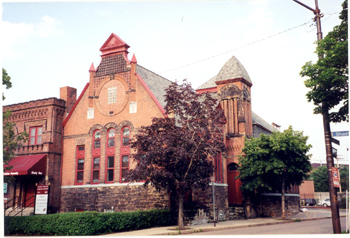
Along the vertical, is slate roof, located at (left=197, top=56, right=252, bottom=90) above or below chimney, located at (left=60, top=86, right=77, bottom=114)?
above

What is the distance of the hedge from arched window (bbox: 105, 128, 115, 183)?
647 centimetres

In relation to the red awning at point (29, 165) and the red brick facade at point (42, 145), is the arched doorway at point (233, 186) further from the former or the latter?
the red awning at point (29, 165)

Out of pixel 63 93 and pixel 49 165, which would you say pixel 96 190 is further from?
A: pixel 63 93

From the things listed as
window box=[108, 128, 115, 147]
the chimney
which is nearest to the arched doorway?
window box=[108, 128, 115, 147]

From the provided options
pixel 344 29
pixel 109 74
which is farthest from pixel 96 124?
pixel 344 29

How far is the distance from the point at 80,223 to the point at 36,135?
568 inches

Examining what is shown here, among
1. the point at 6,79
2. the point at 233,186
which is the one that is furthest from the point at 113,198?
the point at 233,186

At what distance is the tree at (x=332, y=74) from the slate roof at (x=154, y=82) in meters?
13.7

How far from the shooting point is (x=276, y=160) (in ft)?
99.1

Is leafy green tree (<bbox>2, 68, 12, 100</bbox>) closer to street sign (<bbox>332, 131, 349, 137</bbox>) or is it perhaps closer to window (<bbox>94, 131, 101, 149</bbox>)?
window (<bbox>94, 131, 101, 149</bbox>)

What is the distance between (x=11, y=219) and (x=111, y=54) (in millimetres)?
15545

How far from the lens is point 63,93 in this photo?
111 ft

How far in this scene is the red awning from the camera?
29281mm

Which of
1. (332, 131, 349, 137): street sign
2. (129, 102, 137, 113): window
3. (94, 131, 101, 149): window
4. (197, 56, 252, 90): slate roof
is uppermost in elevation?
(197, 56, 252, 90): slate roof
